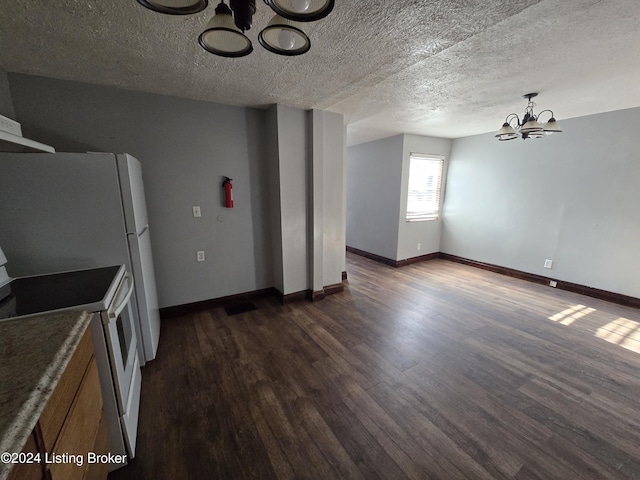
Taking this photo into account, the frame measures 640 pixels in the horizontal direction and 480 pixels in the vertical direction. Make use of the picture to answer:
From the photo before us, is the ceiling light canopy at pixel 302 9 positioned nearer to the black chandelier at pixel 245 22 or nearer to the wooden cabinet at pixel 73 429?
the black chandelier at pixel 245 22

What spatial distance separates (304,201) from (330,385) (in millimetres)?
2076

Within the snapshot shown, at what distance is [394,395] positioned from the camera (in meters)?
1.86

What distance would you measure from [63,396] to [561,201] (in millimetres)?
5381

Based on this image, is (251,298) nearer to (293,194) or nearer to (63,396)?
(293,194)

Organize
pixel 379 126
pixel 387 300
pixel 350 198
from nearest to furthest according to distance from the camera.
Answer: pixel 387 300, pixel 379 126, pixel 350 198

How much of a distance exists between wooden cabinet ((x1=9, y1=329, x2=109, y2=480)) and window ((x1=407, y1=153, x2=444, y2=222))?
4734 mm

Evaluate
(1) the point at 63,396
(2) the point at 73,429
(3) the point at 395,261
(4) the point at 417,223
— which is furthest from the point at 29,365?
(4) the point at 417,223

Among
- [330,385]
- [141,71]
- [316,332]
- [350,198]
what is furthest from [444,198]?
[141,71]

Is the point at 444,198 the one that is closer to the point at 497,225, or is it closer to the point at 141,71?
the point at 497,225

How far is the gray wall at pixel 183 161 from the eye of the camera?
2246mm

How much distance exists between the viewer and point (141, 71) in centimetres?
203

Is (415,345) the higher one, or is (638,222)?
(638,222)

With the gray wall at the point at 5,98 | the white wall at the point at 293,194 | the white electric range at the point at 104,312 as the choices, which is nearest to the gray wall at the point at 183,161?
the gray wall at the point at 5,98

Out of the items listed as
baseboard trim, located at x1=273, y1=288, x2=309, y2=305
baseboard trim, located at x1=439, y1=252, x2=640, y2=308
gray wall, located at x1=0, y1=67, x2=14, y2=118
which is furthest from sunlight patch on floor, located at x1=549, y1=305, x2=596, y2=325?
gray wall, located at x1=0, y1=67, x2=14, y2=118
